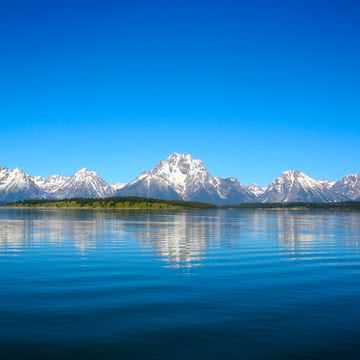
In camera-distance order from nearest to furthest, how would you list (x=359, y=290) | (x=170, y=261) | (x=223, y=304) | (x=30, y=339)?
(x=30, y=339)
(x=223, y=304)
(x=359, y=290)
(x=170, y=261)

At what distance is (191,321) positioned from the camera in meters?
21.7

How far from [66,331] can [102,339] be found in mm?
1967

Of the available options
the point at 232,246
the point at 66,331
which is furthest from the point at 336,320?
the point at 232,246

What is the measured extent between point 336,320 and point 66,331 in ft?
40.1

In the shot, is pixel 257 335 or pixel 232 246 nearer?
pixel 257 335

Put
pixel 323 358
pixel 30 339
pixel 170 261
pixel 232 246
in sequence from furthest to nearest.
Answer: pixel 232 246 → pixel 170 261 → pixel 30 339 → pixel 323 358

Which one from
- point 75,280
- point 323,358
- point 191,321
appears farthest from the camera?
point 75,280

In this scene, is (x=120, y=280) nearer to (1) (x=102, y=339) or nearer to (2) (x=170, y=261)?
(2) (x=170, y=261)

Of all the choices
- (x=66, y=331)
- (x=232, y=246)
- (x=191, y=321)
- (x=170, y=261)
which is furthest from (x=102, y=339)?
(x=232, y=246)

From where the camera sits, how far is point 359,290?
29641mm

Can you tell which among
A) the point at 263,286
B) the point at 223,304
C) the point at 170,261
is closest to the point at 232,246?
the point at 170,261

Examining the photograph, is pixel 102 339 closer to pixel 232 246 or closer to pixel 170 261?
pixel 170 261

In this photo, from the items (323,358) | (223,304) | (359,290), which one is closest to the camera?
(323,358)

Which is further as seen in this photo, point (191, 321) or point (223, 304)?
point (223, 304)
